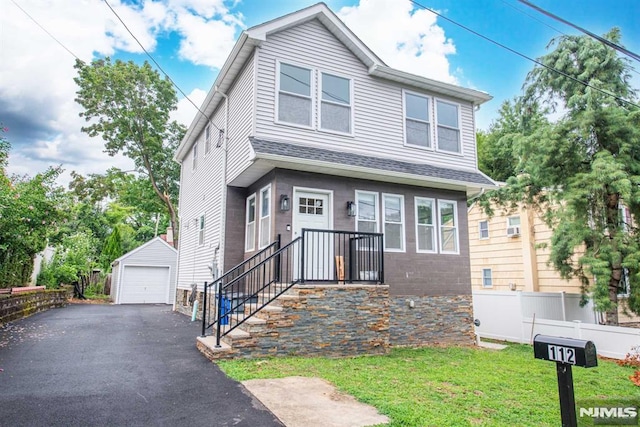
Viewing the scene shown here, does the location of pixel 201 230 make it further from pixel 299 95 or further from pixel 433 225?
pixel 433 225

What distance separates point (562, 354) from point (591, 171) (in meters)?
9.27

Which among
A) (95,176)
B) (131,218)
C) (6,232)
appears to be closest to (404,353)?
(6,232)

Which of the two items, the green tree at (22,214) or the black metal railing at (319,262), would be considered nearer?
the black metal railing at (319,262)

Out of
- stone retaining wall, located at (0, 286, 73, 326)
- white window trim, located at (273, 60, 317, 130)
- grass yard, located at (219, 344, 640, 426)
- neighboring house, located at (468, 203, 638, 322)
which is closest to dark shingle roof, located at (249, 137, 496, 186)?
white window trim, located at (273, 60, 317, 130)

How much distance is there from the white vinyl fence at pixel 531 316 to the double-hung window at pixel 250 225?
255 inches

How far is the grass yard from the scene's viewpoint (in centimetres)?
411

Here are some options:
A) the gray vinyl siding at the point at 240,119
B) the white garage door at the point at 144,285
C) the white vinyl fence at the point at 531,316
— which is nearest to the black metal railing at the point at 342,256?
the gray vinyl siding at the point at 240,119

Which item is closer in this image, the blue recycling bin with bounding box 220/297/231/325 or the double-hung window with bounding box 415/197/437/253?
the blue recycling bin with bounding box 220/297/231/325

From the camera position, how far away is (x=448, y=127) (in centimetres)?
1062

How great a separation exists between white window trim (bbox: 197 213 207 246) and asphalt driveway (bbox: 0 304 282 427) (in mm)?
4128

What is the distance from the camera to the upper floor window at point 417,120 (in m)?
10.1

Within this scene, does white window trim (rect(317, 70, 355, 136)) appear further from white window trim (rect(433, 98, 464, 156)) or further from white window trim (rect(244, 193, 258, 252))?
white window trim (rect(433, 98, 464, 156))

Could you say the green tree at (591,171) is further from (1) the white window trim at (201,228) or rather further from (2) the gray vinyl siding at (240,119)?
(1) the white window trim at (201,228)

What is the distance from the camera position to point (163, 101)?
2183 centimetres
